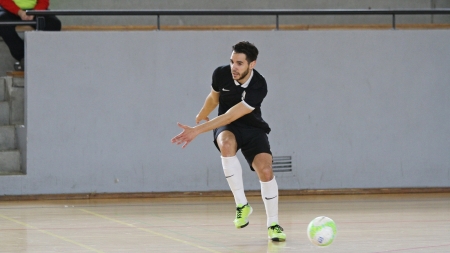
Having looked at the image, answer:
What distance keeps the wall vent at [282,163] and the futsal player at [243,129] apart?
3.41m

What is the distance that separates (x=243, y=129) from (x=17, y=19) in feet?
14.5

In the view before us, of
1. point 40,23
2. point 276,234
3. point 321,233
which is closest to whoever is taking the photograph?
point 321,233

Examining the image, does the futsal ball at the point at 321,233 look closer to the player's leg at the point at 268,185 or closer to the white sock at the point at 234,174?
the player's leg at the point at 268,185

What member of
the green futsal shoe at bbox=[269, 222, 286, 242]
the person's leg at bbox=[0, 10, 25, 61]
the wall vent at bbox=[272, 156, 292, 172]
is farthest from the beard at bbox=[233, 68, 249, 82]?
the person's leg at bbox=[0, 10, 25, 61]

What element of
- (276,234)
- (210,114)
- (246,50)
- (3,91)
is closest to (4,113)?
(3,91)

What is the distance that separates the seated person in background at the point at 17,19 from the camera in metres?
8.72

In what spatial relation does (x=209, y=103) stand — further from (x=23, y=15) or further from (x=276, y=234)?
(x=23, y=15)

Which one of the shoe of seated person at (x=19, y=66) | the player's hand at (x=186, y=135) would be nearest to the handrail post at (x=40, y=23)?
the shoe of seated person at (x=19, y=66)

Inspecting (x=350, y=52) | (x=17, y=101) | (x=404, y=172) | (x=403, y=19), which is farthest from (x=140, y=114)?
(x=403, y=19)

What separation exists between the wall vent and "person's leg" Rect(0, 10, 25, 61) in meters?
3.32

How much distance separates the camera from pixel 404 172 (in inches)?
359

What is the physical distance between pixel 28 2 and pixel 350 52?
3.93m

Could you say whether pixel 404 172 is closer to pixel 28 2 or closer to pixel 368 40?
pixel 368 40

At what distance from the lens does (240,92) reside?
5426mm
